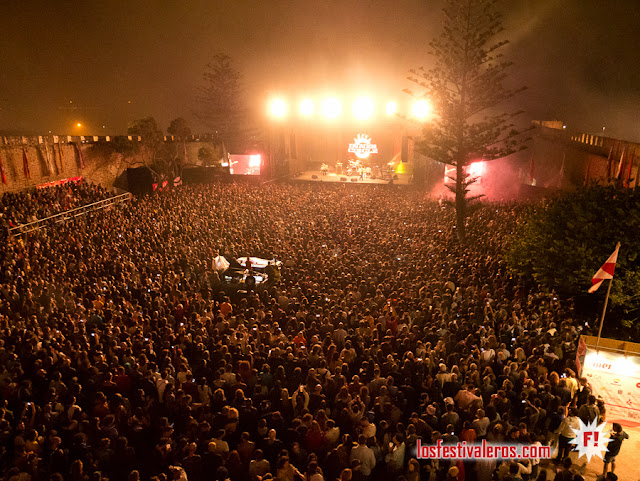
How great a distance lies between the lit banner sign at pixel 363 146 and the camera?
116 ft

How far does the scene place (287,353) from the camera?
6902 millimetres

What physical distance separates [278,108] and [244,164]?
5080 millimetres

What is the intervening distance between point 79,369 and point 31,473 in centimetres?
211

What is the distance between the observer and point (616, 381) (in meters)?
6.63

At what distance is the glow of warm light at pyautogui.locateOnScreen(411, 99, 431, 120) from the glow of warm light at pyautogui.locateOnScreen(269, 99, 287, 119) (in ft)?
32.7

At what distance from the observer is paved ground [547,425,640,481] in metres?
6.04

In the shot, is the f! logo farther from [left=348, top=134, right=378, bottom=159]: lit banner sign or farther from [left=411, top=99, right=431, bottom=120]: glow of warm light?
[left=348, top=134, right=378, bottom=159]: lit banner sign

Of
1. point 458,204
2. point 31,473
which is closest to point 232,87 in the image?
point 458,204

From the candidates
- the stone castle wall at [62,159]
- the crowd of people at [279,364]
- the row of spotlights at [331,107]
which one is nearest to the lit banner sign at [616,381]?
the crowd of people at [279,364]

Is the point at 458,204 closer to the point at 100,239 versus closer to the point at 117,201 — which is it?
the point at 100,239

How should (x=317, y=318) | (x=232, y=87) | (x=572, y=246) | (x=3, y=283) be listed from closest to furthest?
(x=317, y=318), (x=572, y=246), (x=3, y=283), (x=232, y=87)

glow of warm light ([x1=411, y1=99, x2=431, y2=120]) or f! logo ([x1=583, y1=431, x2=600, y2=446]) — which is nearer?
f! logo ([x1=583, y1=431, x2=600, y2=446])

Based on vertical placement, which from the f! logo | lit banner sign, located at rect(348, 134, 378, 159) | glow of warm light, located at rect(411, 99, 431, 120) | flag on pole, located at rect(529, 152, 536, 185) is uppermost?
glow of warm light, located at rect(411, 99, 431, 120)

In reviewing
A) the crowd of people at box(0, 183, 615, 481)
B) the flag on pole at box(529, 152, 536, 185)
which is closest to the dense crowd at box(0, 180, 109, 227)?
the crowd of people at box(0, 183, 615, 481)
